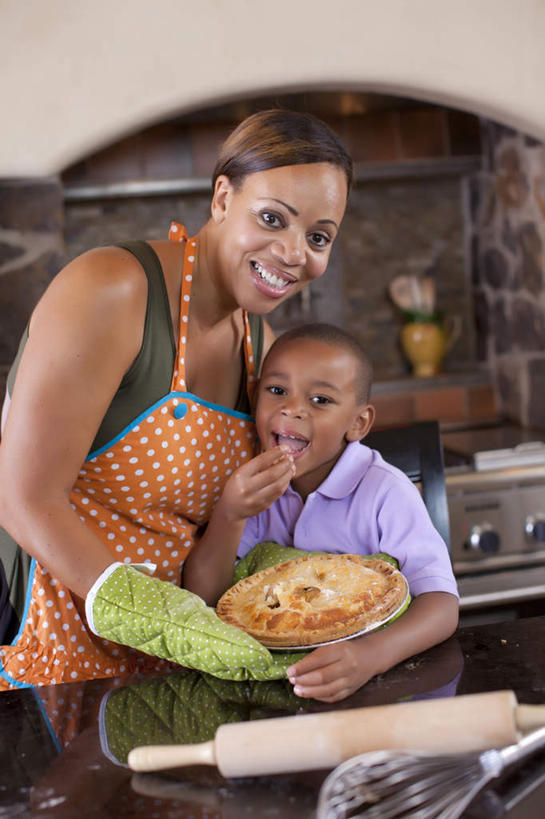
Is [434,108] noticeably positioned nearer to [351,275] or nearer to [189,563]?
[351,275]

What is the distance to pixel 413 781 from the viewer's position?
2.35 ft

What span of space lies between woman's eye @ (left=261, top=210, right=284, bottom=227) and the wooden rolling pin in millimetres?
680

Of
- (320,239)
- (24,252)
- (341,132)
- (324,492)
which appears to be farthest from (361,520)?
(341,132)

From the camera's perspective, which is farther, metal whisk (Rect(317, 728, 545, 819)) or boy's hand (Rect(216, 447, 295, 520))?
boy's hand (Rect(216, 447, 295, 520))

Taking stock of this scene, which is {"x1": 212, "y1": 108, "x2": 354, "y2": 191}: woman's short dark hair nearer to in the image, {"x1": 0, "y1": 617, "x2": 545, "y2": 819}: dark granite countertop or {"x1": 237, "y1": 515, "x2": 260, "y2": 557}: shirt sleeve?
{"x1": 237, "y1": 515, "x2": 260, "y2": 557}: shirt sleeve

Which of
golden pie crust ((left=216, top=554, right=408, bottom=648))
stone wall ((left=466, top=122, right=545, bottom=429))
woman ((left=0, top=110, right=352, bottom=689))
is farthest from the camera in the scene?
stone wall ((left=466, top=122, right=545, bottom=429))

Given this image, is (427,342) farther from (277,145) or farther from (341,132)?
(277,145)

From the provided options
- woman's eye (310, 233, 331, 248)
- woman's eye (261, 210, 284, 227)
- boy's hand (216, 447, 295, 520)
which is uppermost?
woman's eye (261, 210, 284, 227)

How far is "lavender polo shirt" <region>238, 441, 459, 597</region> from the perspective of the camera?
1104 mm

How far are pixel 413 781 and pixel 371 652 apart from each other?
0.16 meters

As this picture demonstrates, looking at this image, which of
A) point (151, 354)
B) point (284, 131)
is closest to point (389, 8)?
point (284, 131)

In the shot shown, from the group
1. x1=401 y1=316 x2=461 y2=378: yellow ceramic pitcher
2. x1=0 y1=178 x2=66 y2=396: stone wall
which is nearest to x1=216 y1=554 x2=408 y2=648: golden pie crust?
x1=0 y1=178 x2=66 y2=396: stone wall

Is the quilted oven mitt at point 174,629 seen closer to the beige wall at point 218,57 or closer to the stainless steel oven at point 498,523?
the stainless steel oven at point 498,523

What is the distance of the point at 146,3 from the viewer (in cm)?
237
